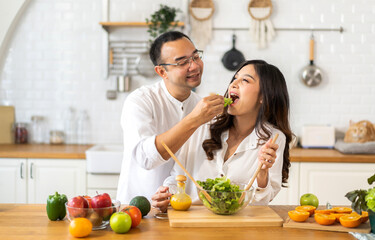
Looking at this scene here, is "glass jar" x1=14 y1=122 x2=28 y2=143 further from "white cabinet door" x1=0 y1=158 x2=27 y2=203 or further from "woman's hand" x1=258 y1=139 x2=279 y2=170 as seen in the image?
"woman's hand" x1=258 y1=139 x2=279 y2=170

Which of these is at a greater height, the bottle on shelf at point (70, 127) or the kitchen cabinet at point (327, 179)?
the bottle on shelf at point (70, 127)

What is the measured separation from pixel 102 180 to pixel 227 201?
7.58 feet

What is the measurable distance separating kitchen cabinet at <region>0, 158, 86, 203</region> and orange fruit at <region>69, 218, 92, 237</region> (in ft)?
7.74

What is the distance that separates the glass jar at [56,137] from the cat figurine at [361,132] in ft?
9.46

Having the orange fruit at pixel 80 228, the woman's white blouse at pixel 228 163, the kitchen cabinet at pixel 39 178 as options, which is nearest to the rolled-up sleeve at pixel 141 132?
the woman's white blouse at pixel 228 163

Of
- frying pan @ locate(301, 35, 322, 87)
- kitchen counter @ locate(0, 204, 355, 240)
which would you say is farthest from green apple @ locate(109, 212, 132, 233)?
frying pan @ locate(301, 35, 322, 87)

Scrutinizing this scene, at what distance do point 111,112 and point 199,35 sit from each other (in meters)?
1.23

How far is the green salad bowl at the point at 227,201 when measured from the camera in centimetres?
197

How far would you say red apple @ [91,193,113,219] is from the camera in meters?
1.87

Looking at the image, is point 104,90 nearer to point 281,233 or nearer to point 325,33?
point 325,33

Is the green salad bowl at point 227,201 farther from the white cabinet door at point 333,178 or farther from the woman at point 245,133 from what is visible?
the white cabinet door at point 333,178

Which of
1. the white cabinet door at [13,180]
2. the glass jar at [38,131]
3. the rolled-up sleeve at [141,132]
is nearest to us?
the rolled-up sleeve at [141,132]

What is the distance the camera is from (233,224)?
1.93m

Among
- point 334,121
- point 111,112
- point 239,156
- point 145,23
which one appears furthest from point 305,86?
point 239,156
